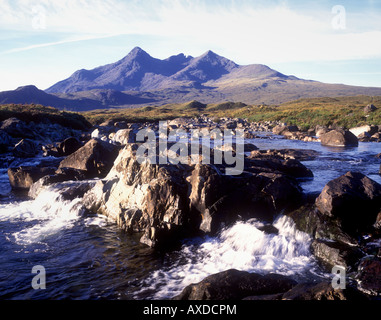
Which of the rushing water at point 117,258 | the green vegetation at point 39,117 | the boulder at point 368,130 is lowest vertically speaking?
the rushing water at point 117,258

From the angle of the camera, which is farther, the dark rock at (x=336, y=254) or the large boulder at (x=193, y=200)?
the large boulder at (x=193, y=200)

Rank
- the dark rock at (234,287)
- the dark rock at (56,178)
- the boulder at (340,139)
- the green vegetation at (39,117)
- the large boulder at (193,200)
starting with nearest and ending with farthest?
the dark rock at (234,287) < the large boulder at (193,200) < the dark rock at (56,178) < the boulder at (340,139) < the green vegetation at (39,117)

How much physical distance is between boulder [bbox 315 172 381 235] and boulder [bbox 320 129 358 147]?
25.2m

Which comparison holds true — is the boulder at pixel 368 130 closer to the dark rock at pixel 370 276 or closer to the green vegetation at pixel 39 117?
the dark rock at pixel 370 276

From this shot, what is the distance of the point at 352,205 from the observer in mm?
10227

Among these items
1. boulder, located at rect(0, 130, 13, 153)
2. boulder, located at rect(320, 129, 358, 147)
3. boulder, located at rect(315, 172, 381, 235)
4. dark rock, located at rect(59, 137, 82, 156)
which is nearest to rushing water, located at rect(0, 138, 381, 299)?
boulder, located at rect(315, 172, 381, 235)

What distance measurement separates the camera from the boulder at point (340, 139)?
3328cm

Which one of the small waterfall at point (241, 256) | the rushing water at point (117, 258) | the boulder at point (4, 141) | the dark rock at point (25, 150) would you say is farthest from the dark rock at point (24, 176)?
the boulder at point (4, 141)

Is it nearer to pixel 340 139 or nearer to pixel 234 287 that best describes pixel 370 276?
pixel 234 287

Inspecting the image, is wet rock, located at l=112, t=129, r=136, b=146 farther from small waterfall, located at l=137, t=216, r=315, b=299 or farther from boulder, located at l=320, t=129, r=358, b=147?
boulder, located at l=320, t=129, r=358, b=147

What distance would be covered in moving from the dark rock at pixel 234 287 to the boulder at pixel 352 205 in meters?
4.04

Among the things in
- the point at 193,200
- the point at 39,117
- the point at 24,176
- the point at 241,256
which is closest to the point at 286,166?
the point at 193,200

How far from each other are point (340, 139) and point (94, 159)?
1098 inches
